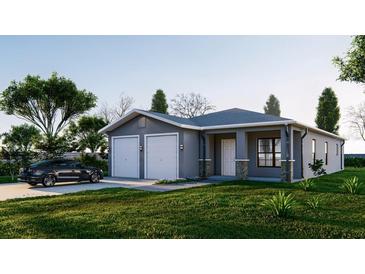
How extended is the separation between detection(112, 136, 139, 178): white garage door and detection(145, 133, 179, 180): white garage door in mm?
817

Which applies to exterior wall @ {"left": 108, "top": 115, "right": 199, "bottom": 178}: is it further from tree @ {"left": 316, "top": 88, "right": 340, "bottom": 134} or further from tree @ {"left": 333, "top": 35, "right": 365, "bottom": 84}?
tree @ {"left": 316, "top": 88, "right": 340, "bottom": 134}

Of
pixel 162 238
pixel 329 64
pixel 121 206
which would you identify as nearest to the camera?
pixel 162 238

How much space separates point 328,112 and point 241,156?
27.2 metres

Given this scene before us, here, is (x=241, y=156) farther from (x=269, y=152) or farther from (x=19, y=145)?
(x=19, y=145)

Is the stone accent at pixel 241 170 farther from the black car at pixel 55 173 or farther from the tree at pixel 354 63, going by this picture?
the tree at pixel 354 63

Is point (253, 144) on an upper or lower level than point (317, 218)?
upper

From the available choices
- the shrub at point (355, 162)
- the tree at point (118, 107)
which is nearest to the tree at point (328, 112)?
the shrub at point (355, 162)

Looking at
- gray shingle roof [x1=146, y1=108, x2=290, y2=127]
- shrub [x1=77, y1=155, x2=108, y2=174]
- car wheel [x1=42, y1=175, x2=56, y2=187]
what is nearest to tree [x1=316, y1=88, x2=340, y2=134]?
gray shingle roof [x1=146, y1=108, x2=290, y2=127]

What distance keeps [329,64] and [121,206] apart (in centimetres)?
1451

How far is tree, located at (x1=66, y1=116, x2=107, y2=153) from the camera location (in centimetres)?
2416
